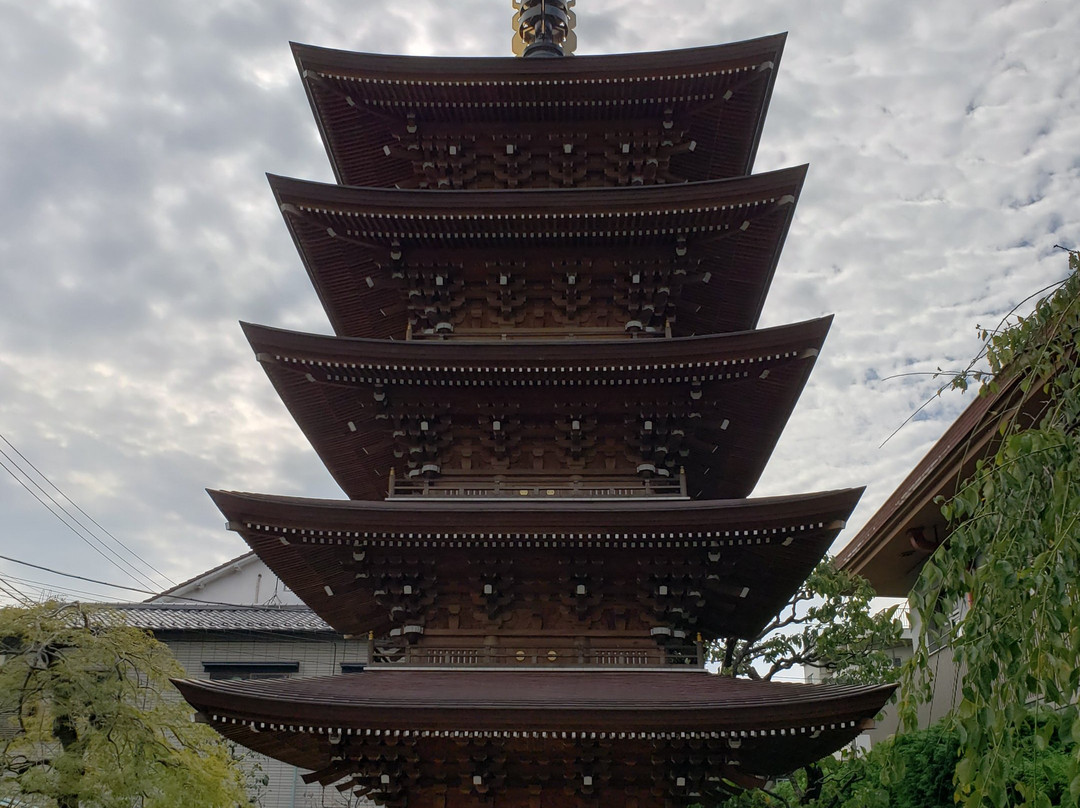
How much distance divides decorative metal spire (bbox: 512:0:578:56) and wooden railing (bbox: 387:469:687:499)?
32.0 ft

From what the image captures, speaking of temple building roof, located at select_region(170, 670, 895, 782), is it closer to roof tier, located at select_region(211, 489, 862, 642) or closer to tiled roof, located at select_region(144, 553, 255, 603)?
roof tier, located at select_region(211, 489, 862, 642)

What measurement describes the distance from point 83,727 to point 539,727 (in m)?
6.54

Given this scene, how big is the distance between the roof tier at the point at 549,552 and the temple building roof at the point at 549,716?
1439 mm

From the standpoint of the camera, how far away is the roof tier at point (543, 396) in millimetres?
14148

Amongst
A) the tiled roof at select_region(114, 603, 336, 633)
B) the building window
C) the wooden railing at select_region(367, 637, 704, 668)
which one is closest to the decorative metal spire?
the wooden railing at select_region(367, 637, 704, 668)

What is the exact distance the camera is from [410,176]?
714 inches

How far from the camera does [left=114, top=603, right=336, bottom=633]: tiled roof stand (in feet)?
82.3

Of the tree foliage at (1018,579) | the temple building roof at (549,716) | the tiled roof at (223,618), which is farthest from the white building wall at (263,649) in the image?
the tree foliage at (1018,579)

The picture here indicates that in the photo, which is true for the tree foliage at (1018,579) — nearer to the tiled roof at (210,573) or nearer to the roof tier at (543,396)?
the roof tier at (543,396)

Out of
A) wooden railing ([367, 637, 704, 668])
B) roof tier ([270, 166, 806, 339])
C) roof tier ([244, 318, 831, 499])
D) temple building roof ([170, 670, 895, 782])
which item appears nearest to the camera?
temple building roof ([170, 670, 895, 782])

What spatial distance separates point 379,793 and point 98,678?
4305mm

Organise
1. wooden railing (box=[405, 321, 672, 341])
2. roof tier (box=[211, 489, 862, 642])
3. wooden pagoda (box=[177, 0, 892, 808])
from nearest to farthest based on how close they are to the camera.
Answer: wooden pagoda (box=[177, 0, 892, 808]) < roof tier (box=[211, 489, 862, 642]) < wooden railing (box=[405, 321, 672, 341])

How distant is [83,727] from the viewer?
12.8 meters

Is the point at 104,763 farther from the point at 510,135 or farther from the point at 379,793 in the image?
the point at 510,135
